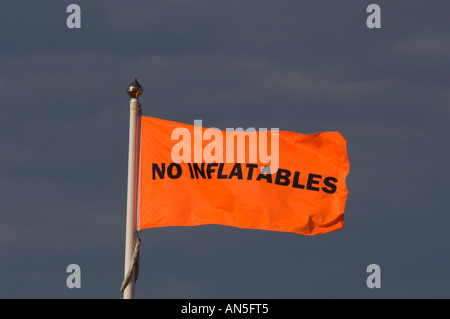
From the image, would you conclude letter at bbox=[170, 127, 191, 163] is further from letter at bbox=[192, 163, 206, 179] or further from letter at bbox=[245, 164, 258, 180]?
letter at bbox=[245, 164, 258, 180]

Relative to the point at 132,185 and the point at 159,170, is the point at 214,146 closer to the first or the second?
the point at 159,170

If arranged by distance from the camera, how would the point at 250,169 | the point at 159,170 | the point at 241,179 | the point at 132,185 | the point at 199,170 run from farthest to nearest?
the point at 250,169 → the point at 241,179 → the point at 199,170 → the point at 159,170 → the point at 132,185

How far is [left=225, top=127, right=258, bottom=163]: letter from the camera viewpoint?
3581cm

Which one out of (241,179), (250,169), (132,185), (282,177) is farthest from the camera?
(282,177)

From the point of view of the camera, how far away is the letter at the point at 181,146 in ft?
116

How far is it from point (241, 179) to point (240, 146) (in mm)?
1032

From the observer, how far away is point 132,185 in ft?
111

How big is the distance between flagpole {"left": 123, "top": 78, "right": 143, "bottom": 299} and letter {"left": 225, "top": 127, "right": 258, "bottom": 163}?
3.06m

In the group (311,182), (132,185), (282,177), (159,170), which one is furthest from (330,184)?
(132,185)

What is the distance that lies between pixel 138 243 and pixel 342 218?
644 cm
